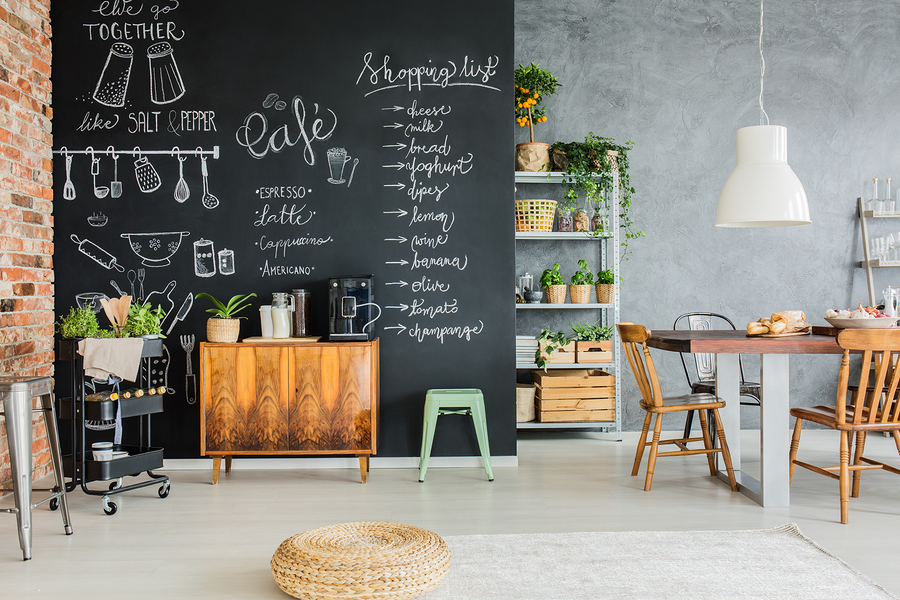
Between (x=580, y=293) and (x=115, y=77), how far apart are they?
3507mm

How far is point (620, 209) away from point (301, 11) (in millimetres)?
2831

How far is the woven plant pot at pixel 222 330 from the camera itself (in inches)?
146

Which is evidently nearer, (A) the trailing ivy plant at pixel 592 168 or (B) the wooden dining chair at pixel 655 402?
(B) the wooden dining chair at pixel 655 402

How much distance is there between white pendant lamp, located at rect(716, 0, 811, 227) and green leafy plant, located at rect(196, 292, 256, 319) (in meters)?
2.84

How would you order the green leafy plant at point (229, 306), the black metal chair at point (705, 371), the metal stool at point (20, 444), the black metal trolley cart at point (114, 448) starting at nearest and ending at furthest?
the metal stool at point (20, 444)
the black metal trolley cart at point (114, 448)
the green leafy plant at point (229, 306)
the black metal chair at point (705, 371)

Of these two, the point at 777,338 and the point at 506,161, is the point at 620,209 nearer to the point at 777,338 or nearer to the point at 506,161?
the point at 506,161

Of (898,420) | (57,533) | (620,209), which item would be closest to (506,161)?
(620,209)

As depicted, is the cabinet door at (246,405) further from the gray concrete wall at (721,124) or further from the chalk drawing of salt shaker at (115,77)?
the gray concrete wall at (721,124)

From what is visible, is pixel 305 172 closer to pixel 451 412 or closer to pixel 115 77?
pixel 115 77

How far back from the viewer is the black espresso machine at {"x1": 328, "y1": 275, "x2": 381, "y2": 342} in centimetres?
379

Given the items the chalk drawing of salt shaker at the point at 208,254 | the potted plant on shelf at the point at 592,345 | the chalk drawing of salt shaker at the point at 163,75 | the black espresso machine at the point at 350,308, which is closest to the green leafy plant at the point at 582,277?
the potted plant on shelf at the point at 592,345

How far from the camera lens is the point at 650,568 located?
2.45m

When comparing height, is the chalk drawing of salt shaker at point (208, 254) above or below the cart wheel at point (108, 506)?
above

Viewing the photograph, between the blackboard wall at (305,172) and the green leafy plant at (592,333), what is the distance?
0.99m
